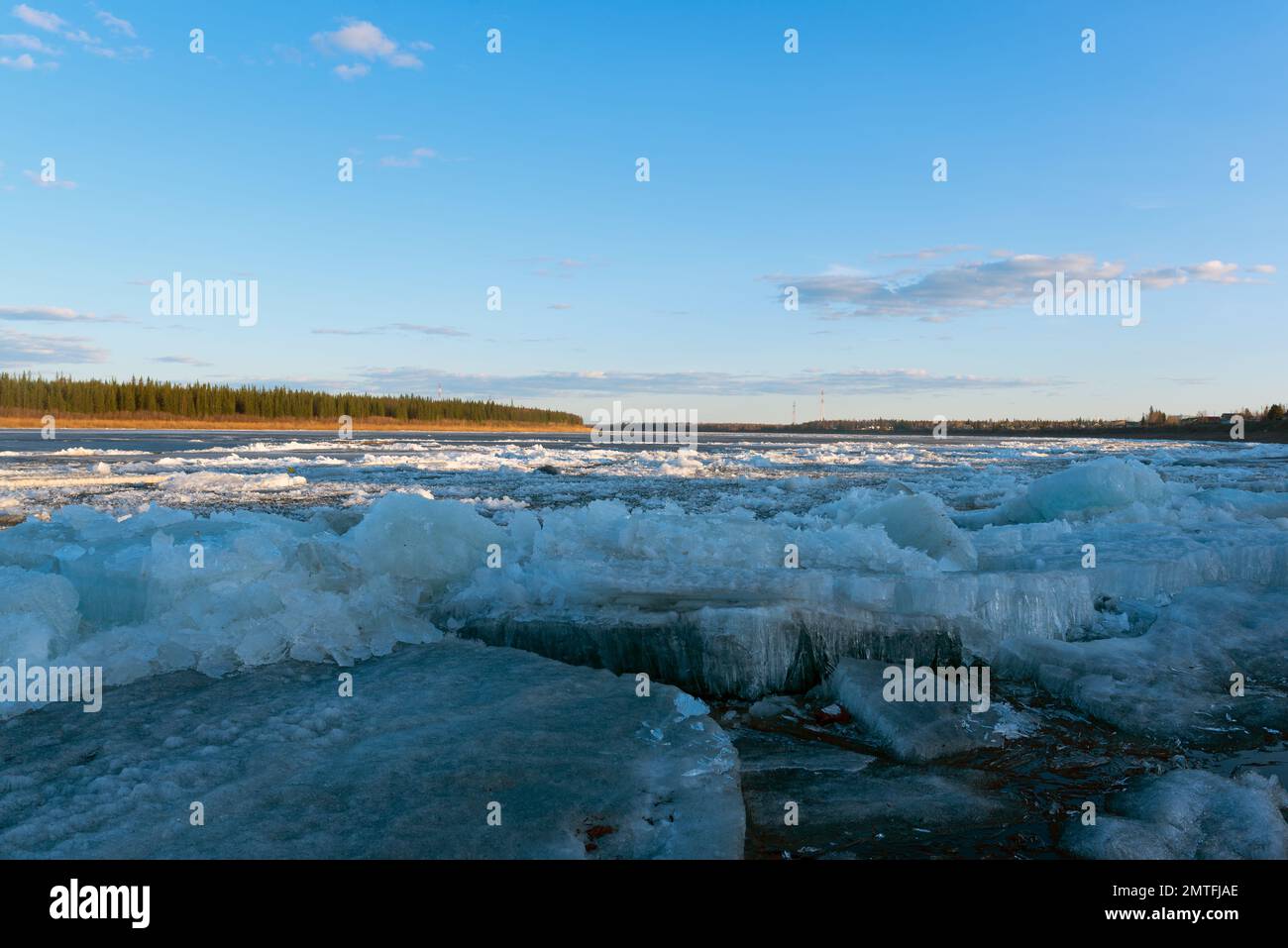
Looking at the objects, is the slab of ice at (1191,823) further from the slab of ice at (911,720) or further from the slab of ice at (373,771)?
the slab of ice at (373,771)

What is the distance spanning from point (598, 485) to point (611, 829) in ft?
38.8

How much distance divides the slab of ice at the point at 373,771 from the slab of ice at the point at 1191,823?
4.36ft

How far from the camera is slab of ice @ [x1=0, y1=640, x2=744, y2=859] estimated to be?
268cm

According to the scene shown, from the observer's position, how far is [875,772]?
3.47 meters

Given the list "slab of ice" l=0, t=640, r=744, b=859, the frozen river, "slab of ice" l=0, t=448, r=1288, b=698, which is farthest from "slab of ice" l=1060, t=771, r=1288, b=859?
"slab of ice" l=0, t=448, r=1288, b=698

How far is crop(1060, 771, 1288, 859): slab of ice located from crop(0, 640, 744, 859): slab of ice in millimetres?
1328

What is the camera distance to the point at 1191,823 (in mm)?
2980

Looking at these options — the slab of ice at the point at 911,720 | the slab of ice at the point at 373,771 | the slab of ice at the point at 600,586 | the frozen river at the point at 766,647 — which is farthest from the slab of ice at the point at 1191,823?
the slab of ice at the point at 600,586

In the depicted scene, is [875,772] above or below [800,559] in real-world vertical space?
below

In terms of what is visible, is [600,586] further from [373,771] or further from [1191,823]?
[1191,823]

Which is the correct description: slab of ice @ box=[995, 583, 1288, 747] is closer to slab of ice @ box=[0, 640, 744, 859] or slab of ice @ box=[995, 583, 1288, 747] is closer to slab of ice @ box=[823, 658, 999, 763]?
slab of ice @ box=[823, 658, 999, 763]

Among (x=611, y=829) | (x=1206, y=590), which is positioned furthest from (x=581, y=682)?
(x=1206, y=590)

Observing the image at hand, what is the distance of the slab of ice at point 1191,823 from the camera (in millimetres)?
2801

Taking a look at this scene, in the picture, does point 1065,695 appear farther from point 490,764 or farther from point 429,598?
point 429,598
